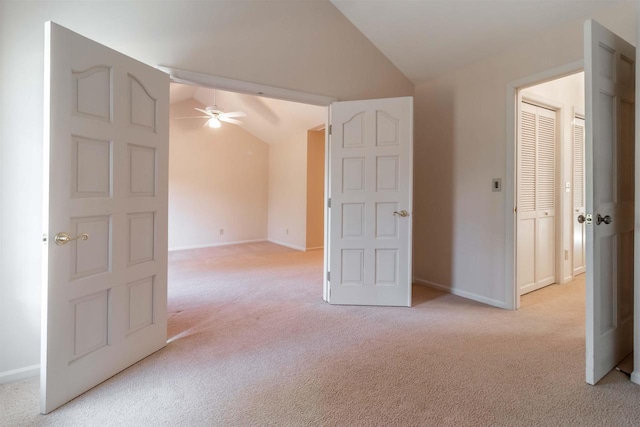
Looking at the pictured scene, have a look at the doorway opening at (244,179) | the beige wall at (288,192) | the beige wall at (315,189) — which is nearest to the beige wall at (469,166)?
the doorway opening at (244,179)

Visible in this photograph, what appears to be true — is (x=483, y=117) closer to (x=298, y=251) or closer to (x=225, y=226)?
(x=298, y=251)

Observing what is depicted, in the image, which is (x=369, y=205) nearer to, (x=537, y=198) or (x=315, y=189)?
(x=537, y=198)

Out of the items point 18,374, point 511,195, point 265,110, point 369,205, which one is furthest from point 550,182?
point 18,374

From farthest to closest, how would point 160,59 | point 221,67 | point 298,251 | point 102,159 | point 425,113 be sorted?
point 298,251 < point 425,113 < point 221,67 < point 160,59 < point 102,159

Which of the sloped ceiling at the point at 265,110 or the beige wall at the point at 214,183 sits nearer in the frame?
the sloped ceiling at the point at 265,110

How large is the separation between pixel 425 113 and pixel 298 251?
12.1 feet

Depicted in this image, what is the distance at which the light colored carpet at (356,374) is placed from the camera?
1.54m

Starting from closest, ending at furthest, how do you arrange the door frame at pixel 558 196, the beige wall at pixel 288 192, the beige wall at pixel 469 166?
the beige wall at pixel 469 166
the door frame at pixel 558 196
the beige wall at pixel 288 192

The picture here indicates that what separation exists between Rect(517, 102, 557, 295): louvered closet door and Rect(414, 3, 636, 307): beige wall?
1.57ft

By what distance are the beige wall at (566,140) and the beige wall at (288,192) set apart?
4.17 metres

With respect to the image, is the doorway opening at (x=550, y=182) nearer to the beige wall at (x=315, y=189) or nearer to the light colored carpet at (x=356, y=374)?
the light colored carpet at (x=356, y=374)

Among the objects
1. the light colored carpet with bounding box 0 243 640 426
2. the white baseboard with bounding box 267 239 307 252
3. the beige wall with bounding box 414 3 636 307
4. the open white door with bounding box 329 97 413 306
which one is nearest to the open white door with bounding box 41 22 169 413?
the light colored carpet with bounding box 0 243 640 426

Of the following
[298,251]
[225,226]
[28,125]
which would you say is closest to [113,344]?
[28,125]

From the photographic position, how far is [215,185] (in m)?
7.13
